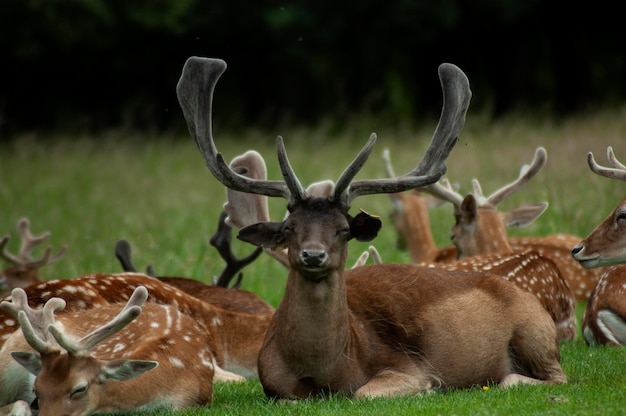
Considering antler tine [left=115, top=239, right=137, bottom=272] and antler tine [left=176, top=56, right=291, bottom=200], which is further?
antler tine [left=115, top=239, right=137, bottom=272]

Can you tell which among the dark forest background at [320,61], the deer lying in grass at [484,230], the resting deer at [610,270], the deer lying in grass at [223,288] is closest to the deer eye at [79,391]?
the deer lying in grass at [223,288]

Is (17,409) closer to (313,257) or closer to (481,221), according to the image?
(313,257)

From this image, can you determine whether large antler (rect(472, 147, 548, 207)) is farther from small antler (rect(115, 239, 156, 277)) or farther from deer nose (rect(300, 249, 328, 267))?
deer nose (rect(300, 249, 328, 267))

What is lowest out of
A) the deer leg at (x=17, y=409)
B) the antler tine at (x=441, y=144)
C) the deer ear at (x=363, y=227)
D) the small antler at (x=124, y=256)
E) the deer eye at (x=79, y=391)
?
the deer leg at (x=17, y=409)

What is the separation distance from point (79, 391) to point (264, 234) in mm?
1234

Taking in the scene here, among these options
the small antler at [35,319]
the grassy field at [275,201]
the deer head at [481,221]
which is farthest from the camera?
the deer head at [481,221]

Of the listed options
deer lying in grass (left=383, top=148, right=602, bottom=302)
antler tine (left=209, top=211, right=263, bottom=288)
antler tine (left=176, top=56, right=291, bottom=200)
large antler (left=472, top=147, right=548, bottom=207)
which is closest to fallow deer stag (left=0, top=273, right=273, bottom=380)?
antler tine (left=176, top=56, right=291, bottom=200)

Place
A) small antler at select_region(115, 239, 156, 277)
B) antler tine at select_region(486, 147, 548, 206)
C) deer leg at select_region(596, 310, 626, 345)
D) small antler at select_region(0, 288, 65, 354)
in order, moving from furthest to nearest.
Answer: antler tine at select_region(486, 147, 548, 206), small antler at select_region(115, 239, 156, 277), deer leg at select_region(596, 310, 626, 345), small antler at select_region(0, 288, 65, 354)

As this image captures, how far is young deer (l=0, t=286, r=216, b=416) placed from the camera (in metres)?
5.24

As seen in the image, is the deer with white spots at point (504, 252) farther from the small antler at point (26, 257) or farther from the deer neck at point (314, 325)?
the small antler at point (26, 257)

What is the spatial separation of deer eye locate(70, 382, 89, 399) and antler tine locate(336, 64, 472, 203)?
5.37 ft

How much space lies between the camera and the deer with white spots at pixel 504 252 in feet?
25.8

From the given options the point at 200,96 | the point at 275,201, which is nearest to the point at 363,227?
the point at 200,96

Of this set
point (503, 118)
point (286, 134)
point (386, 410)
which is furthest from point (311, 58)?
point (386, 410)
